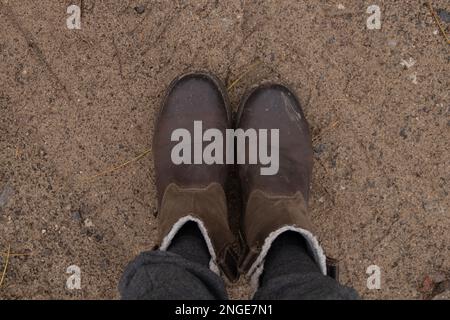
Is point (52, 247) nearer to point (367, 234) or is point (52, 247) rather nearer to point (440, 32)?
point (367, 234)

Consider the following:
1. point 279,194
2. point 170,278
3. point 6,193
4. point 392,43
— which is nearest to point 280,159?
point 279,194

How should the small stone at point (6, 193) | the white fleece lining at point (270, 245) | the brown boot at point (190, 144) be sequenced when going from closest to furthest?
the white fleece lining at point (270, 245), the brown boot at point (190, 144), the small stone at point (6, 193)

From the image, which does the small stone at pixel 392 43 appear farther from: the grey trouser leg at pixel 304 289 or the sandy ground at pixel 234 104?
the grey trouser leg at pixel 304 289

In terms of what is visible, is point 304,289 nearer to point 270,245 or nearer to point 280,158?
point 270,245

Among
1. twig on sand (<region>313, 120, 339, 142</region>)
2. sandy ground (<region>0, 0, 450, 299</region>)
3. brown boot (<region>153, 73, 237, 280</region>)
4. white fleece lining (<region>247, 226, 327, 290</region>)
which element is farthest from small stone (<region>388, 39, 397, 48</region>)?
white fleece lining (<region>247, 226, 327, 290</region>)

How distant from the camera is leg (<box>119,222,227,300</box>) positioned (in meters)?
1.19

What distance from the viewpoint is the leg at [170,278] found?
119 cm

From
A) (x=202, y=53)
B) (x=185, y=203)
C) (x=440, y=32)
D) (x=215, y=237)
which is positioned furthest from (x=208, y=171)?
(x=440, y=32)

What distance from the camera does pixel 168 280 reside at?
121 cm

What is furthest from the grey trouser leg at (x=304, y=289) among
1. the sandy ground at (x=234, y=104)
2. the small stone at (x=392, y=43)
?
the small stone at (x=392, y=43)

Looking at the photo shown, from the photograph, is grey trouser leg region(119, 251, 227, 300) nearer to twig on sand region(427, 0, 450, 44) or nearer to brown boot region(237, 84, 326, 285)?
brown boot region(237, 84, 326, 285)

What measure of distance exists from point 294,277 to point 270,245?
0.22 metres

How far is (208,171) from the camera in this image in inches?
66.6

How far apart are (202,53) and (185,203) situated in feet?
1.70
